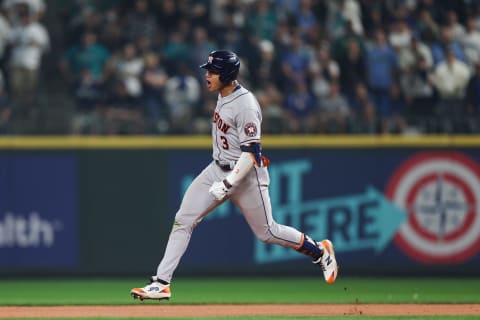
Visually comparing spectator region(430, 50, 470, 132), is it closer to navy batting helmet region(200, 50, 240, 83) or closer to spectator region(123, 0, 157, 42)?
spectator region(123, 0, 157, 42)

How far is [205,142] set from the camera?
1221cm

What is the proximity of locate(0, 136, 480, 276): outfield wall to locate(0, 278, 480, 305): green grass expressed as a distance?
27cm

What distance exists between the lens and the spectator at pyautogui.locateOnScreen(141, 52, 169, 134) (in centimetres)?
1257

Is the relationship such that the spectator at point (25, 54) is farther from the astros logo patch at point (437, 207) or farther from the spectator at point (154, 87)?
the astros logo patch at point (437, 207)

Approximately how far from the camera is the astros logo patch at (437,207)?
1234 cm

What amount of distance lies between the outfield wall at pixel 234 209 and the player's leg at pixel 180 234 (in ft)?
12.9

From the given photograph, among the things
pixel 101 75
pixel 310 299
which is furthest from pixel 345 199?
pixel 101 75

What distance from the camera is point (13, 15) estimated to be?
13625 mm

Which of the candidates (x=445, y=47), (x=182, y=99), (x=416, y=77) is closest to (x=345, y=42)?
(x=416, y=77)

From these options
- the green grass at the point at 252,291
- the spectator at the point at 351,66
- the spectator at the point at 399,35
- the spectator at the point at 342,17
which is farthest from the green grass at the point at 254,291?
the spectator at the point at 342,17

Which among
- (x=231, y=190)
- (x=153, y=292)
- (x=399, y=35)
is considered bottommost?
(x=153, y=292)

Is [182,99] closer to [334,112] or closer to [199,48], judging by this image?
[199,48]

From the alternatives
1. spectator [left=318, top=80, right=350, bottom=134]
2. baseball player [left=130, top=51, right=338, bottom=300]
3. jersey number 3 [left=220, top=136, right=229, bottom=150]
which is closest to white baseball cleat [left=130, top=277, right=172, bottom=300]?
baseball player [left=130, top=51, right=338, bottom=300]

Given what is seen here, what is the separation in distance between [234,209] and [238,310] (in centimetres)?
368
